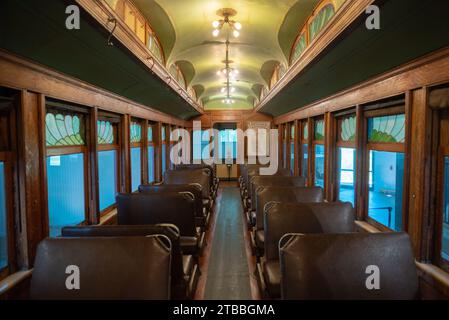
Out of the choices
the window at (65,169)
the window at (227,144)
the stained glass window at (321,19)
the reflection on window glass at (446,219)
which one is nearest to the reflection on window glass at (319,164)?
the stained glass window at (321,19)

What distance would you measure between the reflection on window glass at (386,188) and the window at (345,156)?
0.43m

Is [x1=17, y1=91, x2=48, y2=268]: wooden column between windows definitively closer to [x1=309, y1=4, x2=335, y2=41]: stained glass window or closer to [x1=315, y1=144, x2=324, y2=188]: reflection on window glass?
[x1=309, y1=4, x2=335, y2=41]: stained glass window

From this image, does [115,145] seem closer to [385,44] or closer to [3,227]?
[3,227]

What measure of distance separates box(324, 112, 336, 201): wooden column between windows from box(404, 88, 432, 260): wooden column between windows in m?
2.17

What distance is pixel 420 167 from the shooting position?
243 cm

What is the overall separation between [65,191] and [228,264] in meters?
2.08

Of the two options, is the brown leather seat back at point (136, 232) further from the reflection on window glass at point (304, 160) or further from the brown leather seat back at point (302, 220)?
the reflection on window glass at point (304, 160)

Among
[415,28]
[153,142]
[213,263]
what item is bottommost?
[213,263]

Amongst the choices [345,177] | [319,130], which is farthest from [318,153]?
[345,177]

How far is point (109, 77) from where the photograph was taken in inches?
137

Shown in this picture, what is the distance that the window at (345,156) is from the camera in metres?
4.29
